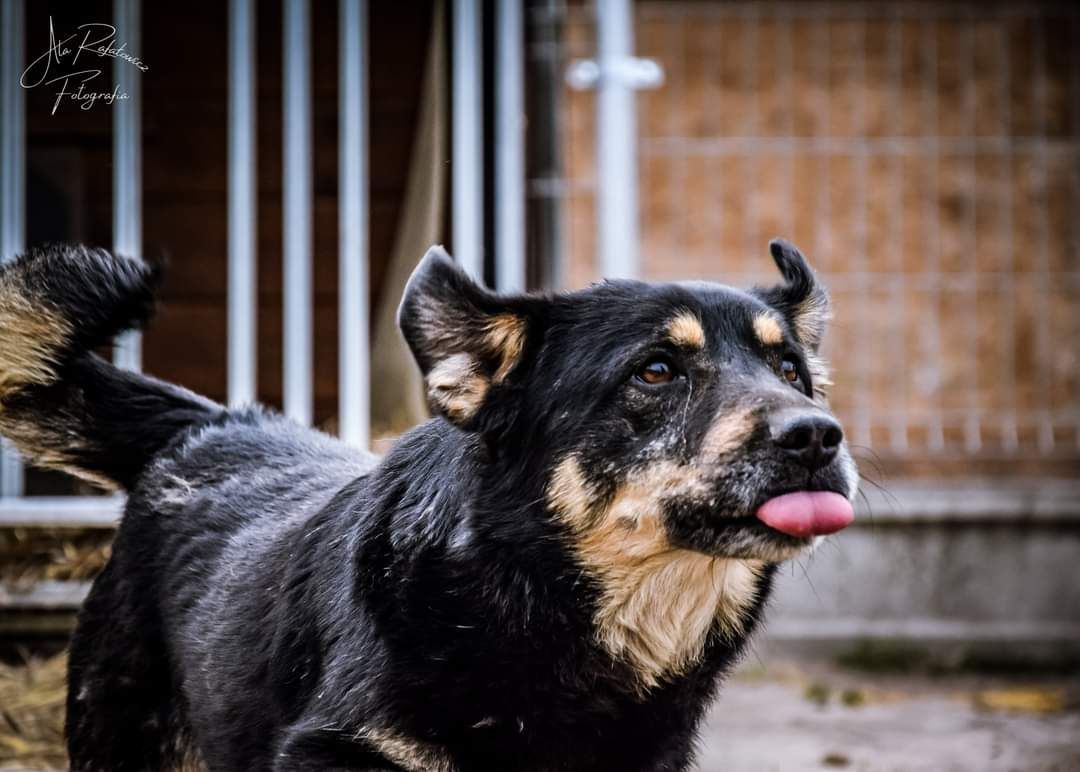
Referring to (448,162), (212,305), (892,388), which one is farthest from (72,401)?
(892,388)

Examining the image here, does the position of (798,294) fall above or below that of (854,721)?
above

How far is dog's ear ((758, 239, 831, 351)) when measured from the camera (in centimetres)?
302

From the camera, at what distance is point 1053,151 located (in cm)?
695

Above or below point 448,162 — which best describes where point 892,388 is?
below

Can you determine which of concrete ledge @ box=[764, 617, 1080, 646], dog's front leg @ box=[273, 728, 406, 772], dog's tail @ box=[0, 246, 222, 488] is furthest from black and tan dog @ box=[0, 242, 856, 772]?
concrete ledge @ box=[764, 617, 1080, 646]

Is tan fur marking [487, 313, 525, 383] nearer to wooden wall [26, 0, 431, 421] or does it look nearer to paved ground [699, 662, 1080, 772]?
paved ground [699, 662, 1080, 772]

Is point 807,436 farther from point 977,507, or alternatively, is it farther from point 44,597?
point 977,507

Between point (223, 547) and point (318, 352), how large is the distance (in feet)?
12.6

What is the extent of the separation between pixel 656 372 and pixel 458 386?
1.25ft

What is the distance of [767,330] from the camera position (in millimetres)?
2717

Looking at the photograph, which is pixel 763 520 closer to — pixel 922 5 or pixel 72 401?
pixel 72 401

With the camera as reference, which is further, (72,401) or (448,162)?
(448,162)

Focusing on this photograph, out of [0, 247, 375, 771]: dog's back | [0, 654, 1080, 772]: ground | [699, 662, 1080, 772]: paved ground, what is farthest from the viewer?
[699, 662, 1080, 772]: paved ground

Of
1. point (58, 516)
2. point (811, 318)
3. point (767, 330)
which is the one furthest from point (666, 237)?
point (767, 330)
